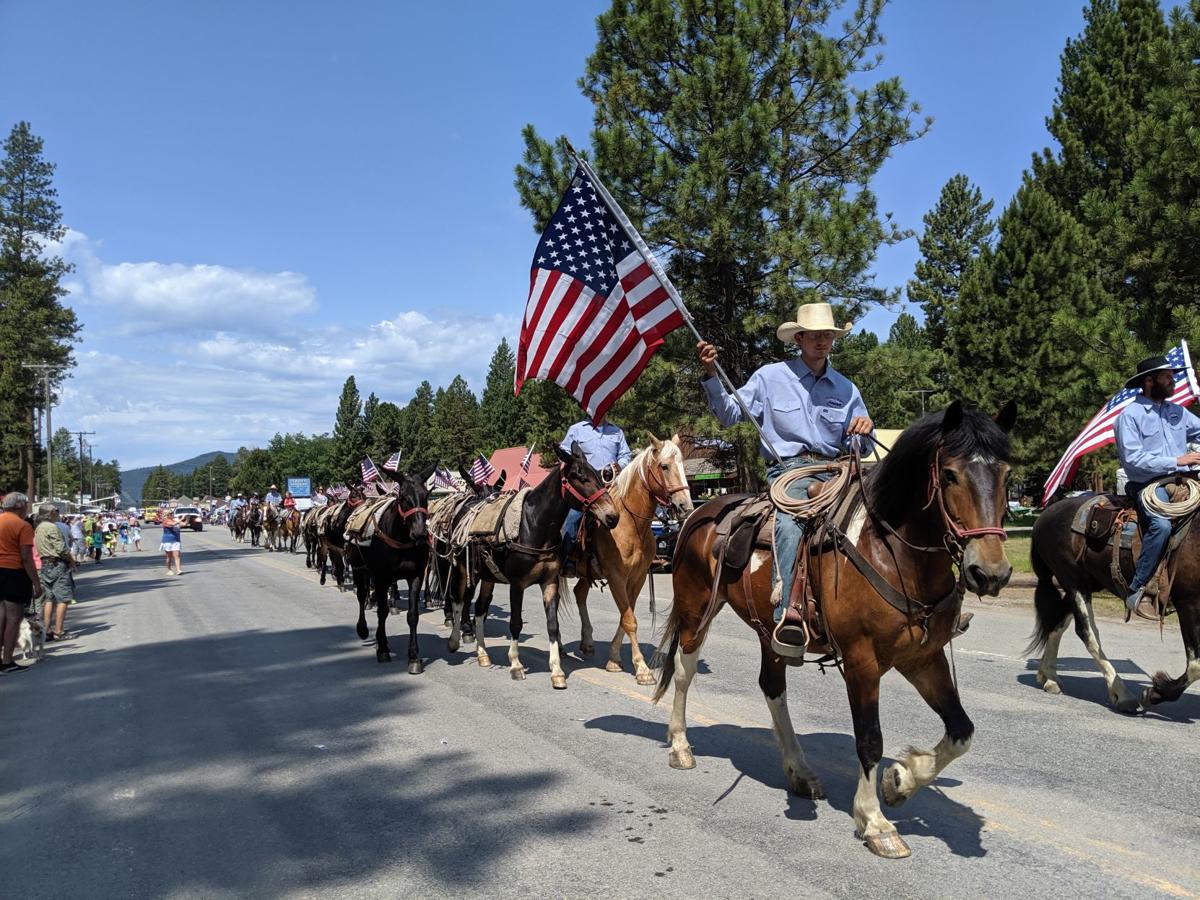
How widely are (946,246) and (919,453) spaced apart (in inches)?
1788

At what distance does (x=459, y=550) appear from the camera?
1054 centimetres

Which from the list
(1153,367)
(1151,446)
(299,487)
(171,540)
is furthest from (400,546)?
(299,487)

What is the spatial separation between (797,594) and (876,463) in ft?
2.86

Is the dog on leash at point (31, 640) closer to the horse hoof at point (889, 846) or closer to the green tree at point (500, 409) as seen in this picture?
the horse hoof at point (889, 846)

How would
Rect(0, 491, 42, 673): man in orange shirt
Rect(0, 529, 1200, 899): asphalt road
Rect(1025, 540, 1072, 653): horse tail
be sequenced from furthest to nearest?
Rect(0, 491, 42, 673): man in orange shirt, Rect(1025, 540, 1072, 653): horse tail, Rect(0, 529, 1200, 899): asphalt road

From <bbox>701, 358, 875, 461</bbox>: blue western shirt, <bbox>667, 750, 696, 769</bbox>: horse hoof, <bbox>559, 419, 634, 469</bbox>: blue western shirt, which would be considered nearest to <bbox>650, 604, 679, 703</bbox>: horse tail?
<bbox>667, 750, 696, 769</bbox>: horse hoof

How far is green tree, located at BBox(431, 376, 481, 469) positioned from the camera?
94.9 m

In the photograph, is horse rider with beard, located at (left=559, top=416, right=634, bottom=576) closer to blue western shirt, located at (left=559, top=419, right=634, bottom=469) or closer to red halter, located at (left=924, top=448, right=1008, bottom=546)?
blue western shirt, located at (left=559, top=419, right=634, bottom=469)

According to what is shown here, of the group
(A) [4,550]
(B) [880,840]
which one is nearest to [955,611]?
(B) [880,840]

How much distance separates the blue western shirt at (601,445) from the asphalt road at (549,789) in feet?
8.57

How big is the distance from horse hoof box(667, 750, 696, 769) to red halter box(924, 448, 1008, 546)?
8.77 feet

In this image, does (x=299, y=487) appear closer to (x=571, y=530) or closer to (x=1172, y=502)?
(x=571, y=530)

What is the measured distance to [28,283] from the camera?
41.1m

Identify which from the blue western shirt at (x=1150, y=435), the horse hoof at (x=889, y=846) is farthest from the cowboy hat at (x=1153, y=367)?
the horse hoof at (x=889, y=846)
